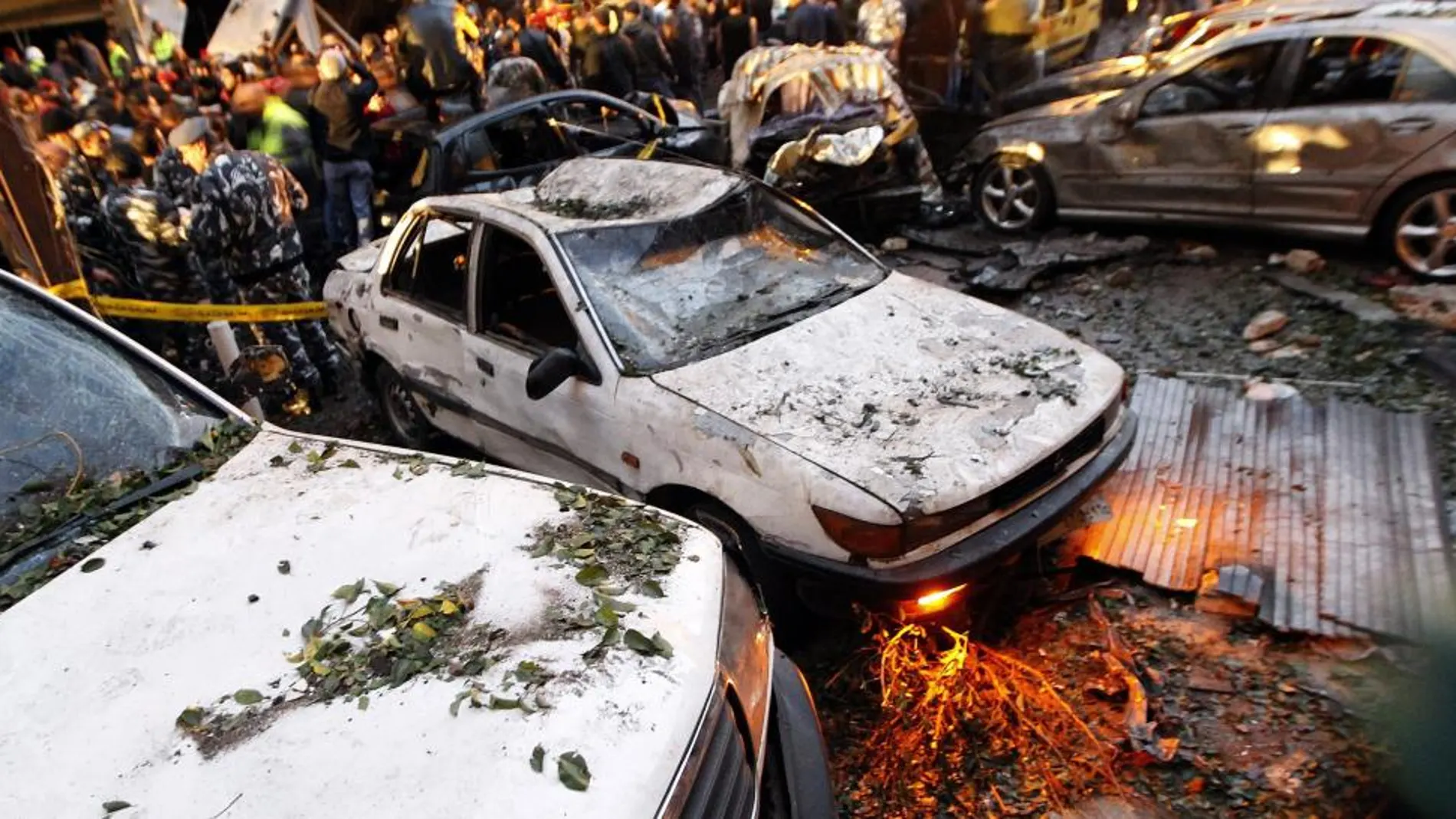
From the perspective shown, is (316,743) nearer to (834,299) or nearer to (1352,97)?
(834,299)

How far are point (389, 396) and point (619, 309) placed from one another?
2.41 m

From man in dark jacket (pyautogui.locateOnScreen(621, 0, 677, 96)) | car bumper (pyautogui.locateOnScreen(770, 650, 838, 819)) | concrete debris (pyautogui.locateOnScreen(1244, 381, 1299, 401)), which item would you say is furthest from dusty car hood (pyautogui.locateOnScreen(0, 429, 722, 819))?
man in dark jacket (pyautogui.locateOnScreen(621, 0, 677, 96))

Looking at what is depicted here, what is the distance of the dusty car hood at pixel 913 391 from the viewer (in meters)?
2.95

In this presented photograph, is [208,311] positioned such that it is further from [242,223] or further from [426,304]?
[426,304]

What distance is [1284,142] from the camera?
5.67 m

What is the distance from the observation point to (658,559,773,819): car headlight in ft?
5.72

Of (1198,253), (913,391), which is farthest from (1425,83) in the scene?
(913,391)

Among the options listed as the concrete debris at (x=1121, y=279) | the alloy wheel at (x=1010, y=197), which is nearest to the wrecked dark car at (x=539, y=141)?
the alloy wheel at (x=1010, y=197)

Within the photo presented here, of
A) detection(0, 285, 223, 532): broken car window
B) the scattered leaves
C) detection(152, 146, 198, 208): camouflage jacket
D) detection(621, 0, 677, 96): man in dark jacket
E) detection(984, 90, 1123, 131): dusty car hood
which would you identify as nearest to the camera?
the scattered leaves

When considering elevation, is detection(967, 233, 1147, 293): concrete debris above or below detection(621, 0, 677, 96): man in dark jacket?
below

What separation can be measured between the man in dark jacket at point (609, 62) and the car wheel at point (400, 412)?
7.18 metres

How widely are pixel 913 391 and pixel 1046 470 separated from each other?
553 mm

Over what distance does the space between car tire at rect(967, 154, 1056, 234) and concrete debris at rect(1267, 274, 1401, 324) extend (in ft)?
5.92

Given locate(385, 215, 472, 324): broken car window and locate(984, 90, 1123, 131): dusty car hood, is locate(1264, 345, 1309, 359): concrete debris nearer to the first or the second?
locate(984, 90, 1123, 131): dusty car hood
